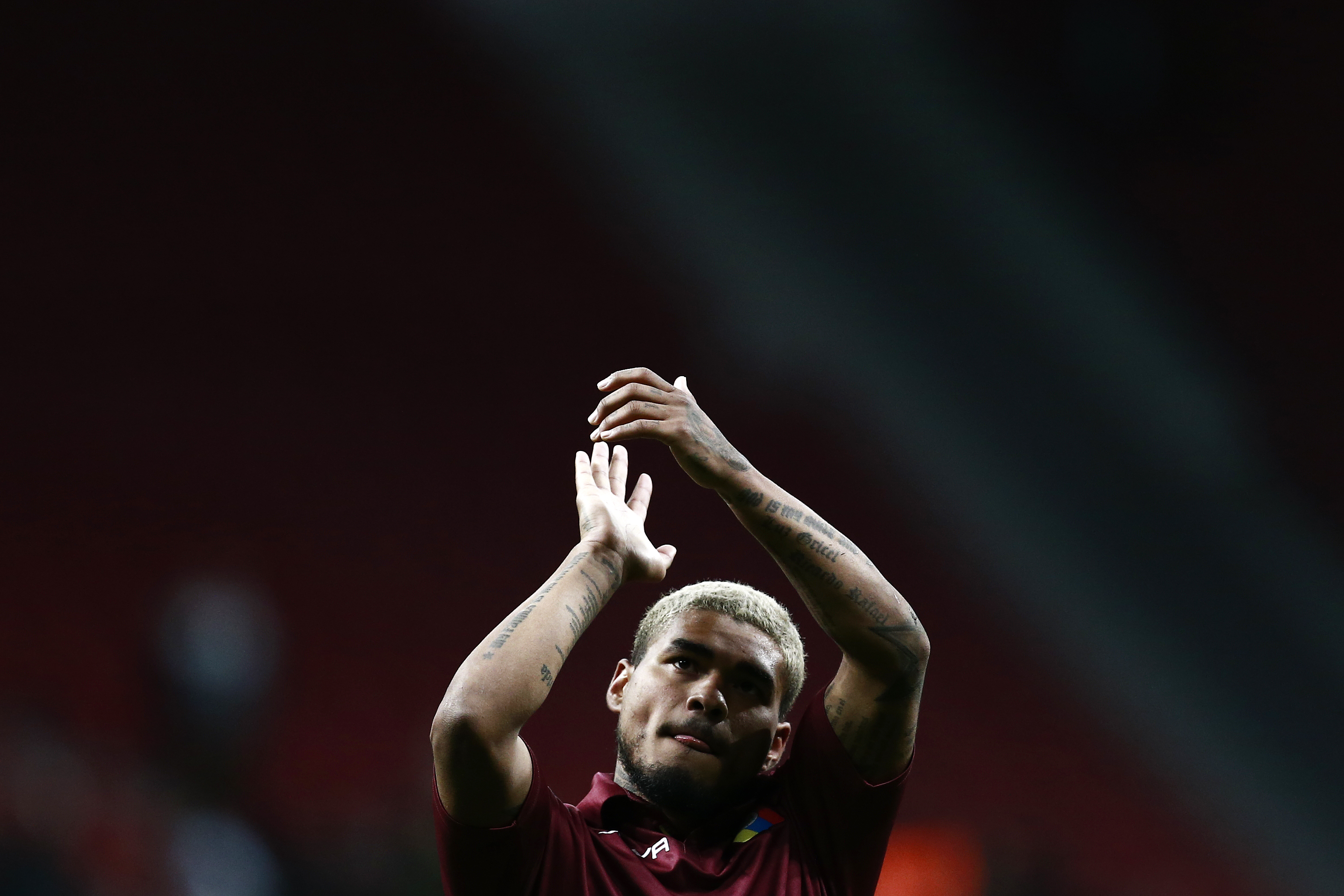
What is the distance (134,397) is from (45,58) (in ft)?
6.29

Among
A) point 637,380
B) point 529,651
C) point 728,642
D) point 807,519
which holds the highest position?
point 637,380

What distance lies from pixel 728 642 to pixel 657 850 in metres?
0.43

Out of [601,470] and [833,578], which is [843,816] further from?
[601,470]

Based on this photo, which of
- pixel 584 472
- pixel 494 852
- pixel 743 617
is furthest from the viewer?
pixel 584 472

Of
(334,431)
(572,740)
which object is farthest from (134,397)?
(572,740)

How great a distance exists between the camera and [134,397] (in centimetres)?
Result: 575

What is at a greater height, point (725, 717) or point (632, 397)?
point (632, 397)

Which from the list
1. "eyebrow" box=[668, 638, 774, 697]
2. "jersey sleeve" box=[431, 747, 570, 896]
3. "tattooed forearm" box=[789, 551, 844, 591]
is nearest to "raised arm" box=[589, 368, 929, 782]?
"tattooed forearm" box=[789, 551, 844, 591]

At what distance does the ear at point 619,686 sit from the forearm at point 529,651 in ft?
0.71

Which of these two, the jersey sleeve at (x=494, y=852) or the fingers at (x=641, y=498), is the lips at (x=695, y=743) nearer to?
the jersey sleeve at (x=494, y=852)

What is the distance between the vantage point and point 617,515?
7.76 feet

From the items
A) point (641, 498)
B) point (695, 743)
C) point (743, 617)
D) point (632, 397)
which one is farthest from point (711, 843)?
point (632, 397)

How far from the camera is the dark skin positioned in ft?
6.72

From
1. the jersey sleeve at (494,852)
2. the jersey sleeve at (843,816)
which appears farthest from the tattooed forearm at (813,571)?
the jersey sleeve at (494,852)
